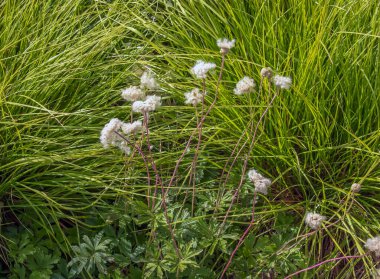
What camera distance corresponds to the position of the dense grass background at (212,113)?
2.11 meters

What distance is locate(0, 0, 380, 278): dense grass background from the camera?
2.11m

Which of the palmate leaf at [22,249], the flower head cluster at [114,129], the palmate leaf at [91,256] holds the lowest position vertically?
the palmate leaf at [91,256]

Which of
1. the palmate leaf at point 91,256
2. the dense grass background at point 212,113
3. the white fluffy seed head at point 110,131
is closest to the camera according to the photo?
the white fluffy seed head at point 110,131

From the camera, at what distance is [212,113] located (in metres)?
2.29

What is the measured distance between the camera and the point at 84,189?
2.13m

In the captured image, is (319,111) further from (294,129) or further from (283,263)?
(283,263)

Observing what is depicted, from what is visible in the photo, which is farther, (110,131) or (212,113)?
(212,113)

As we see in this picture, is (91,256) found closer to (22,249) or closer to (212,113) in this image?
(22,249)

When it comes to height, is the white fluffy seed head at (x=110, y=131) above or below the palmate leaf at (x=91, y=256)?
above

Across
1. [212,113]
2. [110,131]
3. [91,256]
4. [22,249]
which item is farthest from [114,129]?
[212,113]

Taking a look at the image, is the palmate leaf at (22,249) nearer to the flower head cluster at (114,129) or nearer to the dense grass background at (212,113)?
the dense grass background at (212,113)

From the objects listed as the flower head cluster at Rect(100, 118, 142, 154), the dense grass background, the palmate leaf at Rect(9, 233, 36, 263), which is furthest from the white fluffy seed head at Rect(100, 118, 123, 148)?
the palmate leaf at Rect(9, 233, 36, 263)

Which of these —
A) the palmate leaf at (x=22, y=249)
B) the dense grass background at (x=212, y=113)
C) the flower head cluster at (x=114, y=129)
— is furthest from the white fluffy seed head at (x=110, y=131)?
the palmate leaf at (x=22, y=249)

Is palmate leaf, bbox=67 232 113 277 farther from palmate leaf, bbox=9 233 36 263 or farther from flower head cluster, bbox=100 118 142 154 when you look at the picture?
flower head cluster, bbox=100 118 142 154
